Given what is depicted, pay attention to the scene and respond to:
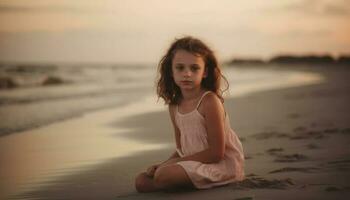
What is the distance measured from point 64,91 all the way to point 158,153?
398 cm

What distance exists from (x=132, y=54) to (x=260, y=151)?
2069mm

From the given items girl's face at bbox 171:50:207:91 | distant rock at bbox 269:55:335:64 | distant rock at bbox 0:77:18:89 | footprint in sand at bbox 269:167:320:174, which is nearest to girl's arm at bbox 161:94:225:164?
girl's face at bbox 171:50:207:91

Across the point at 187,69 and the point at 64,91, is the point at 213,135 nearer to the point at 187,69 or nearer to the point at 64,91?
the point at 187,69

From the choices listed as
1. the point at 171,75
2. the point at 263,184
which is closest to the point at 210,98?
the point at 171,75

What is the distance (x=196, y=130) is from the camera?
7.43 feet

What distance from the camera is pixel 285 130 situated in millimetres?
3492

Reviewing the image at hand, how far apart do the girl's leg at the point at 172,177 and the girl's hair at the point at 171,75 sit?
362mm

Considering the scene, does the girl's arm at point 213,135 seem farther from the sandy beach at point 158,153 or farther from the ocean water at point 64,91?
the ocean water at point 64,91

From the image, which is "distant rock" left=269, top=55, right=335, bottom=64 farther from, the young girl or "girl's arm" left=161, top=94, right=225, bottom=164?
"girl's arm" left=161, top=94, right=225, bottom=164

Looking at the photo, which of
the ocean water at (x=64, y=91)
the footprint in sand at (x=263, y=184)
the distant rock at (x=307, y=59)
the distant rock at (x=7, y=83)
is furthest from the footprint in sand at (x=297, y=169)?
the distant rock at (x=7, y=83)

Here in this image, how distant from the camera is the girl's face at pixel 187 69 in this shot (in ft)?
7.42

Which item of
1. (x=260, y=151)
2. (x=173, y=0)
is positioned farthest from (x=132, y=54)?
(x=260, y=151)

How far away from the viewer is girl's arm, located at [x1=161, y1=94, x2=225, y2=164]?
2.18 metres

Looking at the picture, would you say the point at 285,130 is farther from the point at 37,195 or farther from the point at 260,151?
the point at 37,195
